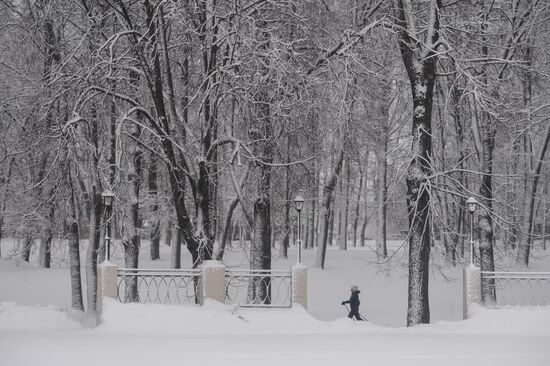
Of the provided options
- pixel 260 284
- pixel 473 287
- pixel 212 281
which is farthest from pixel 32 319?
pixel 473 287

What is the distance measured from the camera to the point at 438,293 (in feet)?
105

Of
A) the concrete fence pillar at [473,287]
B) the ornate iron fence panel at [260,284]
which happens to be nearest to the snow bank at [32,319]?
the ornate iron fence panel at [260,284]

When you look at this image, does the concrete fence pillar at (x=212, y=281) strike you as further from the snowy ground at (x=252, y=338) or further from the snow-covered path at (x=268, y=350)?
the snow-covered path at (x=268, y=350)

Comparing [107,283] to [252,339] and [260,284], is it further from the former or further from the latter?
→ [260,284]

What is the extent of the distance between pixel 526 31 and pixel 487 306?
1025 cm

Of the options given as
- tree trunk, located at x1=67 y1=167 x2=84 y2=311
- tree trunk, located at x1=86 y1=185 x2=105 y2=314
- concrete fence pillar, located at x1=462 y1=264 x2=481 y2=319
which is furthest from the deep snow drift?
tree trunk, located at x1=67 y1=167 x2=84 y2=311

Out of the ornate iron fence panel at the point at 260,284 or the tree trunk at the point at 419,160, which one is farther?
the tree trunk at the point at 419,160

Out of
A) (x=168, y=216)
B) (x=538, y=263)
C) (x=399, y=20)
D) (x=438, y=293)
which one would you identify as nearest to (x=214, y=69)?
(x=399, y=20)

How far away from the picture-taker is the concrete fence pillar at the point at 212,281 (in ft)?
56.3

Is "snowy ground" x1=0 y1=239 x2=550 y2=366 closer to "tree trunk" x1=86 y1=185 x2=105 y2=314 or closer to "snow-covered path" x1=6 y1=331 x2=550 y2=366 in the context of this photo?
"snow-covered path" x1=6 y1=331 x2=550 y2=366

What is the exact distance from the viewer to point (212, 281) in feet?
56.5

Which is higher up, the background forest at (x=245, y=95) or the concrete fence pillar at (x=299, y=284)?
the background forest at (x=245, y=95)

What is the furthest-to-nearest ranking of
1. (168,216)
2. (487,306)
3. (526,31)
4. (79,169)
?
(168,216)
(526,31)
(79,169)
(487,306)

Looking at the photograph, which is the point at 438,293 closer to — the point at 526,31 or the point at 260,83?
the point at 526,31
